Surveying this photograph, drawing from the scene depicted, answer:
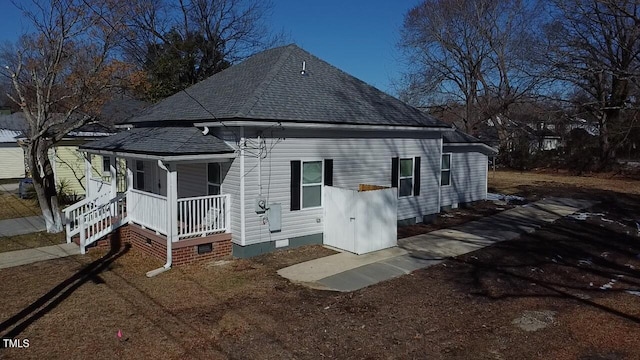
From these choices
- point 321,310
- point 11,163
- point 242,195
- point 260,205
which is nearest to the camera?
point 321,310

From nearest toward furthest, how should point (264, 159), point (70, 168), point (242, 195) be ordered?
1. point (242, 195)
2. point (264, 159)
3. point (70, 168)

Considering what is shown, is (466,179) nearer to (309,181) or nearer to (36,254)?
(309,181)

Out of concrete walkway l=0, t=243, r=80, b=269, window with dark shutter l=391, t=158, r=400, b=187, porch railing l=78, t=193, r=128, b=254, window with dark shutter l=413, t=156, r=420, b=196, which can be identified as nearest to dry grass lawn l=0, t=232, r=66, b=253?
concrete walkway l=0, t=243, r=80, b=269

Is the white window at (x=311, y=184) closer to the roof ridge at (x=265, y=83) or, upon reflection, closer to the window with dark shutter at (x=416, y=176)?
the roof ridge at (x=265, y=83)

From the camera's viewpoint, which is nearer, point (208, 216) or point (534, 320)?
point (534, 320)

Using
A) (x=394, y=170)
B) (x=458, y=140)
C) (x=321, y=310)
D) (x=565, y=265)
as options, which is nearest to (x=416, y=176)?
(x=394, y=170)

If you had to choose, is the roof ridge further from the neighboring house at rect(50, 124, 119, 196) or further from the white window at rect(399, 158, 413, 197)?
the neighboring house at rect(50, 124, 119, 196)
